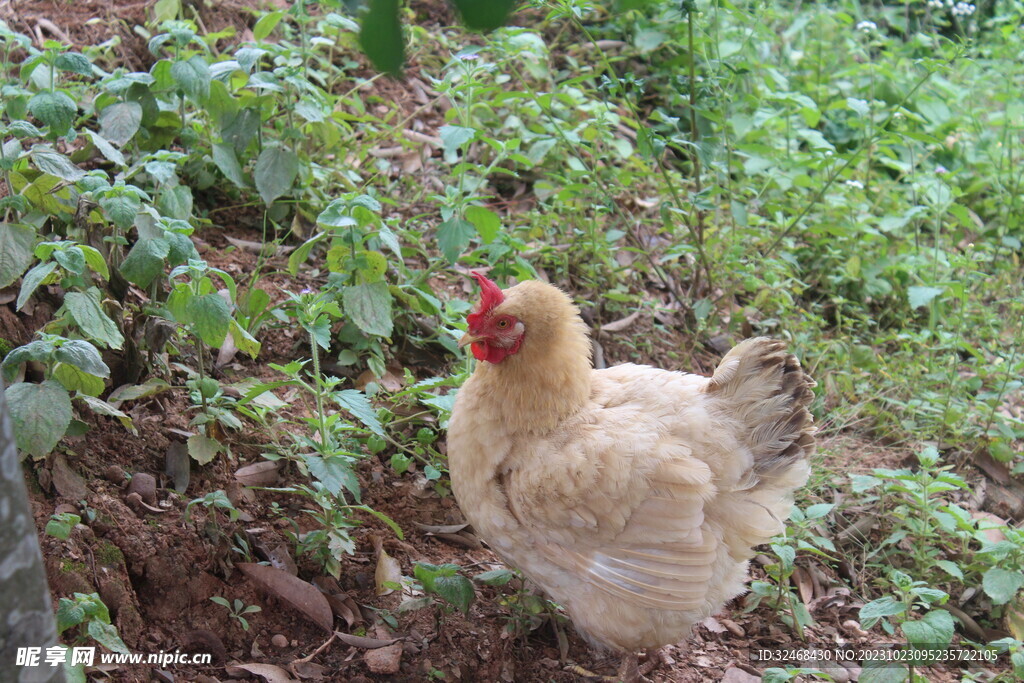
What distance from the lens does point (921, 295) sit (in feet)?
16.2

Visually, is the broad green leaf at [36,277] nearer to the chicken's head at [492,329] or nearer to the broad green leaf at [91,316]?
the broad green leaf at [91,316]

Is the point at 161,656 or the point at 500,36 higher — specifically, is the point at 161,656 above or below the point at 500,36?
below

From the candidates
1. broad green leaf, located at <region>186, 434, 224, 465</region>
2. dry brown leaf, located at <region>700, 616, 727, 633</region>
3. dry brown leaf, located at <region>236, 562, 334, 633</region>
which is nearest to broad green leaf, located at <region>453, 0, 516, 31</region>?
broad green leaf, located at <region>186, 434, 224, 465</region>

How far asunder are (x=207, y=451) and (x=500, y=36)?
2871 mm

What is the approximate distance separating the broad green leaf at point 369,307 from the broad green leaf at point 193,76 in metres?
1.18

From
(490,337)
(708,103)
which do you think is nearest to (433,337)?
(490,337)

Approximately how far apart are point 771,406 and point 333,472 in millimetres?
1615

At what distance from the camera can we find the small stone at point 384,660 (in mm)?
3111

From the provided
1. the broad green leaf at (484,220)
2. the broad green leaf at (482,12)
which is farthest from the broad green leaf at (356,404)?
the broad green leaf at (482,12)

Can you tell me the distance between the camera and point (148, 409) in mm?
3496

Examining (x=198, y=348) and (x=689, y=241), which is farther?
(x=689, y=241)

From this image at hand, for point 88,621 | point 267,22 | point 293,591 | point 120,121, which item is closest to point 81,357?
point 88,621

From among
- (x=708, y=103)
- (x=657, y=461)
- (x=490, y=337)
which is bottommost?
(x=657, y=461)

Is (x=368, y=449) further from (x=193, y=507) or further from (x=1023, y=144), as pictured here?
(x=1023, y=144)
